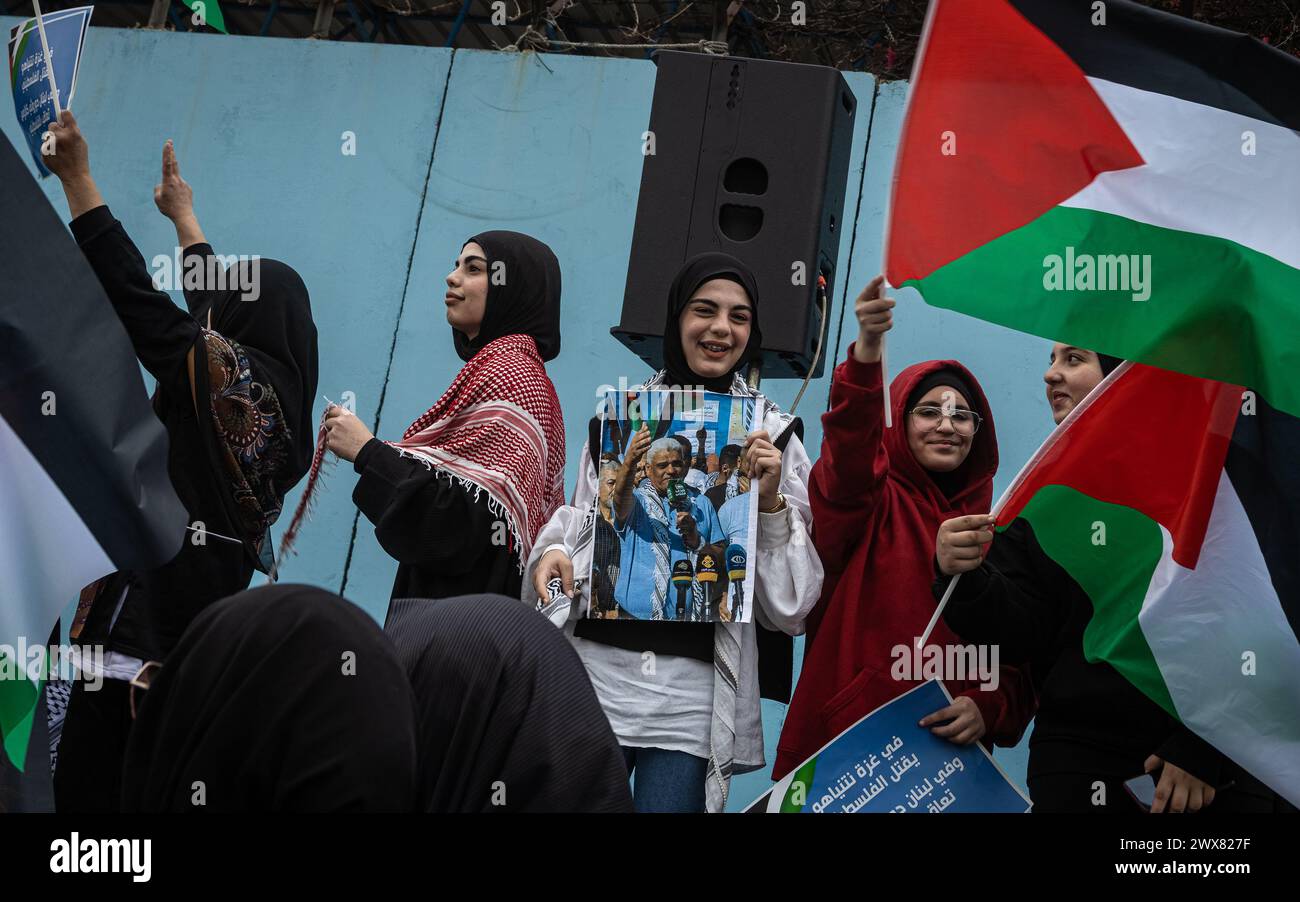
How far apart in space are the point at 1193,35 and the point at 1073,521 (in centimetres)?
97

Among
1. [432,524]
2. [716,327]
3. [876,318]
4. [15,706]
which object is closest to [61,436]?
[15,706]

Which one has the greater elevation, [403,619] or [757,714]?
[403,619]

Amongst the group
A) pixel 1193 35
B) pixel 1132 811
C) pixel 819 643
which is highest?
pixel 1193 35

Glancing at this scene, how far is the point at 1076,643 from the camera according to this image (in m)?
2.77

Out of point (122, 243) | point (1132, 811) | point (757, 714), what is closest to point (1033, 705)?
point (1132, 811)

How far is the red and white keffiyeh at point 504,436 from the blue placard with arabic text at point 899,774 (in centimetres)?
82

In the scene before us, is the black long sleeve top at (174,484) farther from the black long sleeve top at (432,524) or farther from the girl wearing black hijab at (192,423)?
the black long sleeve top at (432,524)

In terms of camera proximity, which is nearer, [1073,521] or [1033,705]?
[1073,521]

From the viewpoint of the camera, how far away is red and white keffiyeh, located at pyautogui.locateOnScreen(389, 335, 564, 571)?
3023mm

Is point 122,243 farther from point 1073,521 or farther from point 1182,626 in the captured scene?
point 1182,626

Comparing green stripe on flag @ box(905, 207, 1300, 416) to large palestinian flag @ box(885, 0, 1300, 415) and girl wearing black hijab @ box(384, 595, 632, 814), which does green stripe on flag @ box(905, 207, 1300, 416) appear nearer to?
large palestinian flag @ box(885, 0, 1300, 415)

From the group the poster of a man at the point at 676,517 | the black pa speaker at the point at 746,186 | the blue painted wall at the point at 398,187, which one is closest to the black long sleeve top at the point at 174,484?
the poster of a man at the point at 676,517

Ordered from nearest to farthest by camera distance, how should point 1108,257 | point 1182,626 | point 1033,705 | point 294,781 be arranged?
point 294,781
point 1182,626
point 1108,257
point 1033,705

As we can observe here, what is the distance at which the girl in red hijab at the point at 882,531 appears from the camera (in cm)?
275
